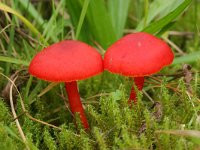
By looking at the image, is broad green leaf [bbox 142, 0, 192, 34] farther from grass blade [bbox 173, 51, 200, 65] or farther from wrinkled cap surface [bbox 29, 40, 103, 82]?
wrinkled cap surface [bbox 29, 40, 103, 82]

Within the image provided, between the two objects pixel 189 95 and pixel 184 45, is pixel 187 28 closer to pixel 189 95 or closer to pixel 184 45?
pixel 184 45

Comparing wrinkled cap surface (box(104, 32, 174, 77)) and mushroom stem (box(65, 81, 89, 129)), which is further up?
wrinkled cap surface (box(104, 32, 174, 77))

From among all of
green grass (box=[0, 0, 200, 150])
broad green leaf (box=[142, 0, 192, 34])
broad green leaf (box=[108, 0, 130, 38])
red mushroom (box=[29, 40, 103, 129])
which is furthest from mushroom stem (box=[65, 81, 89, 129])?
broad green leaf (box=[108, 0, 130, 38])

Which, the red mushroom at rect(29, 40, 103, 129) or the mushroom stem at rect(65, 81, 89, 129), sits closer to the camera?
the red mushroom at rect(29, 40, 103, 129)

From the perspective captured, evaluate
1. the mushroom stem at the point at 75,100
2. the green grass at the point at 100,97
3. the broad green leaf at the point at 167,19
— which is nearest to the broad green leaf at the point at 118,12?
the green grass at the point at 100,97

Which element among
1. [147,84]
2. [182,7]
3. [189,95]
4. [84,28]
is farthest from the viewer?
[84,28]

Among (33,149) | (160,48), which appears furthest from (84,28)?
(33,149)

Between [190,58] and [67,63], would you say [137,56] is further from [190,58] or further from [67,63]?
[190,58]
